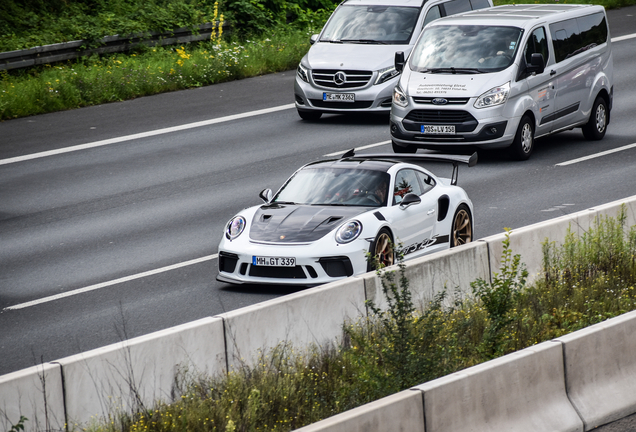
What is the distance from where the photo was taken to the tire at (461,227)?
41.5 feet

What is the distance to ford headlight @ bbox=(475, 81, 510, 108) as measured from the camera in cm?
1730

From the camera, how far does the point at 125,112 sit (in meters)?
21.9

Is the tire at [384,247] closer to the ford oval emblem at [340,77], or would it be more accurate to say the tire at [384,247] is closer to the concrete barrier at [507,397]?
the concrete barrier at [507,397]

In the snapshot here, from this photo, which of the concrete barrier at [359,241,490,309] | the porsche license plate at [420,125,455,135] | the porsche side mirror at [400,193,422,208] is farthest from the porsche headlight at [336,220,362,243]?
the porsche license plate at [420,125,455,135]

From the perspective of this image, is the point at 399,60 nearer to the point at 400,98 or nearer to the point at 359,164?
the point at 400,98

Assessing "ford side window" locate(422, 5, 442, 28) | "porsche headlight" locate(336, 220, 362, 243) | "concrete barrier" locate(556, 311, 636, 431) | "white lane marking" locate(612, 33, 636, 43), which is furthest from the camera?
"white lane marking" locate(612, 33, 636, 43)

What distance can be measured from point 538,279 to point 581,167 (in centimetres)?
744

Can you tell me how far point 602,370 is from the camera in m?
7.53

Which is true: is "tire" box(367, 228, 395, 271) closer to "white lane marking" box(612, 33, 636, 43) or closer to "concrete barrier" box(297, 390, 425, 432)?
"concrete barrier" box(297, 390, 425, 432)

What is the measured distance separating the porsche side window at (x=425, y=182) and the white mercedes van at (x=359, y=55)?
26.0ft

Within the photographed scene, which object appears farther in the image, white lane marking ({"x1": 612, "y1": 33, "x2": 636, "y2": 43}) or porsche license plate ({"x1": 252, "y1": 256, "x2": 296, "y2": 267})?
white lane marking ({"x1": 612, "y1": 33, "x2": 636, "y2": 43})

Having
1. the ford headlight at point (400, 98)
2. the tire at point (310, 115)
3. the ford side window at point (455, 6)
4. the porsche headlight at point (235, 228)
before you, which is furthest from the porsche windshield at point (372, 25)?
the porsche headlight at point (235, 228)

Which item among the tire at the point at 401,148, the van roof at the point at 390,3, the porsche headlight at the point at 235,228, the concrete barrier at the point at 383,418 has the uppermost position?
the concrete barrier at the point at 383,418

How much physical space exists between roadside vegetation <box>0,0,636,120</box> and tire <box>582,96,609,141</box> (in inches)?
361
